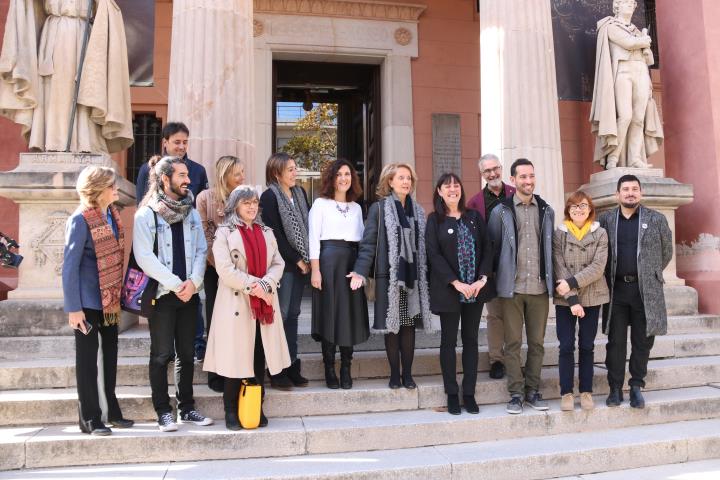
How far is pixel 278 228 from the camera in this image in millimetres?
4309

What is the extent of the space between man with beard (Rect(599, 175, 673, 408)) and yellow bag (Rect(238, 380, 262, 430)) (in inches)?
107

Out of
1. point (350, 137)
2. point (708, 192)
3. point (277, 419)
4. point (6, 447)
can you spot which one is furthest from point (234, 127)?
point (350, 137)

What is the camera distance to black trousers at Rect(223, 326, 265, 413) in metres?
3.76

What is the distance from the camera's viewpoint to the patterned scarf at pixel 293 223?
430 centimetres

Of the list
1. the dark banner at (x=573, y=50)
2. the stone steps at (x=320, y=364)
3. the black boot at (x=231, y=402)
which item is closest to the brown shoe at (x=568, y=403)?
the stone steps at (x=320, y=364)

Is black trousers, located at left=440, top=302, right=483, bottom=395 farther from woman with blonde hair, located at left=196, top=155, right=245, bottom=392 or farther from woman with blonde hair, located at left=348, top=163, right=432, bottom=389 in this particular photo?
woman with blonde hair, located at left=196, top=155, right=245, bottom=392

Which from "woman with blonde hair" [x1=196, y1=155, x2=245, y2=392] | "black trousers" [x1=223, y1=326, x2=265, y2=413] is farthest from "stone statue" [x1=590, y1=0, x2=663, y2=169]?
"black trousers" [x1=223, y1=326, x2=265, y2=413]

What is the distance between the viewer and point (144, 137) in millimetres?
9492

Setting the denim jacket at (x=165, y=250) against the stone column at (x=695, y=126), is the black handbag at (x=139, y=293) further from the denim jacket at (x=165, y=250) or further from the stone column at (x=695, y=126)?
the stone column at (x=695, y=126)

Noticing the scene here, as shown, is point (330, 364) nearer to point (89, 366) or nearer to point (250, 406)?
point (250, 406)

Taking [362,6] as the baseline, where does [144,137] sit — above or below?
below

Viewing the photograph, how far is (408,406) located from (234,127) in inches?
129

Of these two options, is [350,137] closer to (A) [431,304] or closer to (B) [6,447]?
(A) [431,304]

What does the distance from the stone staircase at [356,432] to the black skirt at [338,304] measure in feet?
1.45
